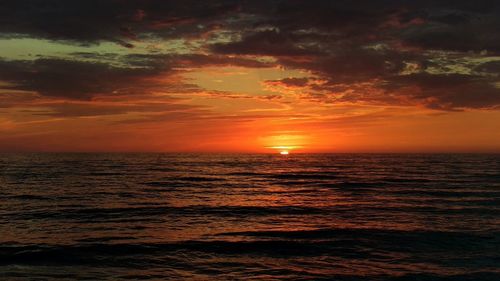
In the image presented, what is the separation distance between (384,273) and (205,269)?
243 inches

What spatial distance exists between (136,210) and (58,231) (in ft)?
23.1

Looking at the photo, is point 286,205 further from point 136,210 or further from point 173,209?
point 136,210

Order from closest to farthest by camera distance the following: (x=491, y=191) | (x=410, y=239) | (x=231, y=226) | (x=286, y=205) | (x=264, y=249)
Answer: (x=264, y=249), (x=410, y=239), (x=231, y=226), (x=286, y=205), (x=491, y=191)

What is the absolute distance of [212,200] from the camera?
1384 inches

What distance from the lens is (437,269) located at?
15688 millimetres

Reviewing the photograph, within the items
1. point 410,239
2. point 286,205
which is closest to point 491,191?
point 286,205

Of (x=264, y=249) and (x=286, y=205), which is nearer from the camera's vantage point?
(x=264, y=249)

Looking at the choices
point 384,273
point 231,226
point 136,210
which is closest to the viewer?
point 384,273

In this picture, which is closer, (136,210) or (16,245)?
(16,245)

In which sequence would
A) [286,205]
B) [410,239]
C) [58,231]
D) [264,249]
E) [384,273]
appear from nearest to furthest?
[384,273] → [264,249] → [410,239] → [58,231] → [286,205]

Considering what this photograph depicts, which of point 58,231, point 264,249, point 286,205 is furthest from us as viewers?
point 286,205

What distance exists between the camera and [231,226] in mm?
24453

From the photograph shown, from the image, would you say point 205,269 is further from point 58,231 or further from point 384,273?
point 58,231

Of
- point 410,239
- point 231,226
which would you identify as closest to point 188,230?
point 231,226
